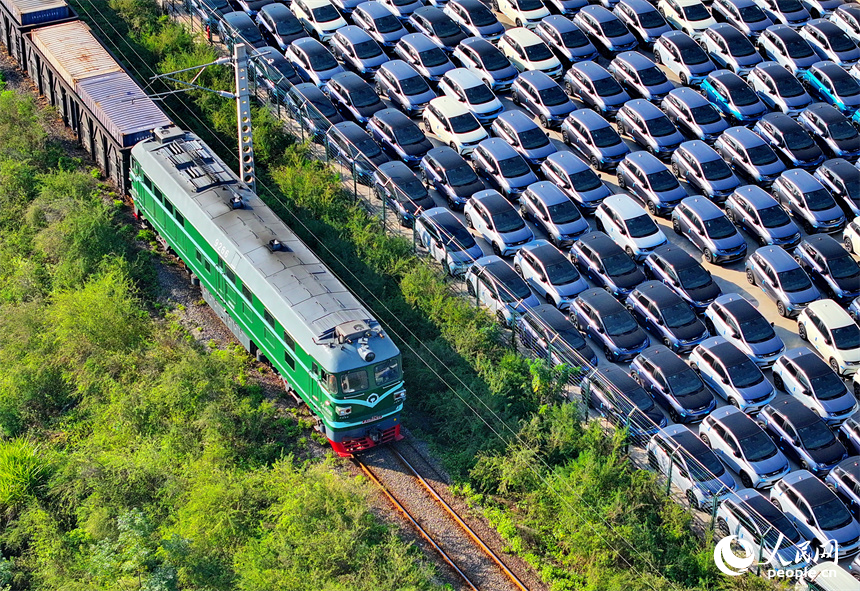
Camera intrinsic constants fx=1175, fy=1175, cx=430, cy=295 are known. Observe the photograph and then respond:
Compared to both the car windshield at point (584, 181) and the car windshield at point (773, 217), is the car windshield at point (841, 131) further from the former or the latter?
the car windshield at point (584, 181)

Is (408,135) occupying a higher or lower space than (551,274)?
higher

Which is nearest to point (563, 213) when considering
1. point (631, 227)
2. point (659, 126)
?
point (631, 227)

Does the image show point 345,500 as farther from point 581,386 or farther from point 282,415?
point 581,386

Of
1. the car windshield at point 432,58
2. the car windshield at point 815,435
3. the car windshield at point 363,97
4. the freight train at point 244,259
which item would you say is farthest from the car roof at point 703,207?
the freight train at point 244,259

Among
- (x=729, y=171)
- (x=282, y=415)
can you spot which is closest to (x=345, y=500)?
(x=282, y=415)

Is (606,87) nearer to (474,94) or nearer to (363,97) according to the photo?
(474,94)

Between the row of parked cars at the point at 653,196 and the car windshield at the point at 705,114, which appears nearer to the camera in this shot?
the row of parked cars at the point at 653,196
